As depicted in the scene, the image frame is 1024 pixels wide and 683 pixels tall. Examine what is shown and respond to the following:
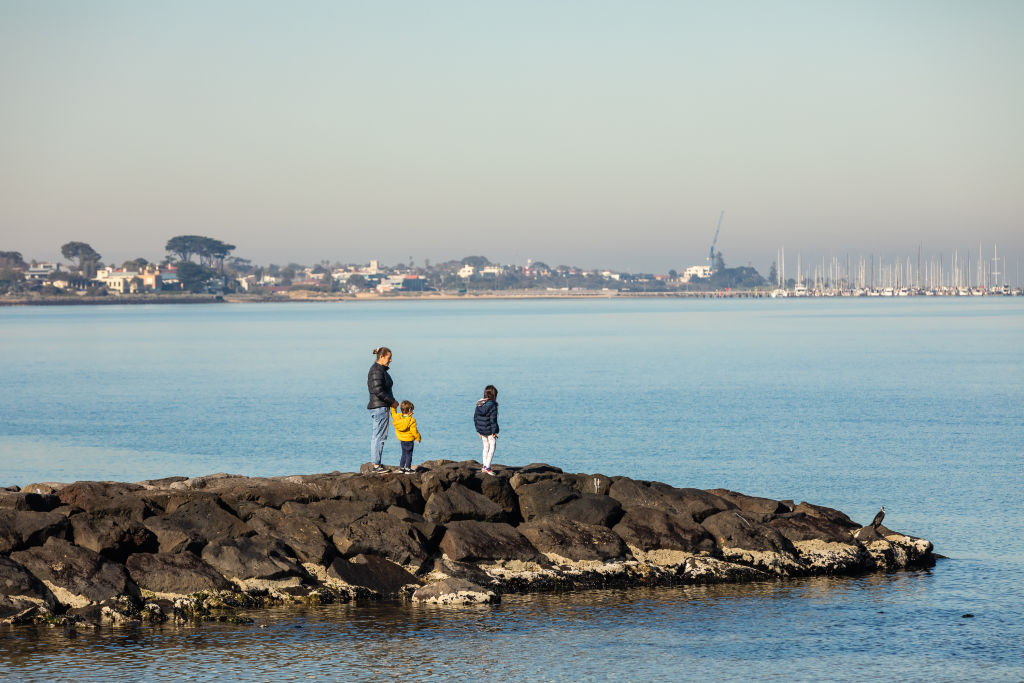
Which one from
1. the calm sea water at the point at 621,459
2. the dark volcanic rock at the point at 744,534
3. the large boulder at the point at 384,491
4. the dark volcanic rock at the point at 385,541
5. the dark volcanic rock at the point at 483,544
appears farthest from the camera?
the large boulder at the point at 384,491

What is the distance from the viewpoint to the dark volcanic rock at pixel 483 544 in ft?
61.4

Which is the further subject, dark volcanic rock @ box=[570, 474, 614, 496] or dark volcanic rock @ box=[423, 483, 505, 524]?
dark volcanic rock @ box=[570, 474, 614, 496]

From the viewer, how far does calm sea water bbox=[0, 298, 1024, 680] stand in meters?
14.9

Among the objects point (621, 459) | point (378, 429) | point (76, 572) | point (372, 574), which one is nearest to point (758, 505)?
point (378, 429)

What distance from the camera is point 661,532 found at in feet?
65.1

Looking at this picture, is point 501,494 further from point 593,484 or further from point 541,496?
point 593,484

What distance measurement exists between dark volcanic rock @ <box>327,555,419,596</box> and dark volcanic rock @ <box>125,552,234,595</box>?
165 centimetres

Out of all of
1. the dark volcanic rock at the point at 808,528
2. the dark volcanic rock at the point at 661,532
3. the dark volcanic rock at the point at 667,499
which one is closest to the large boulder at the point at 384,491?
the dark volcanic rock at the point at 661,532

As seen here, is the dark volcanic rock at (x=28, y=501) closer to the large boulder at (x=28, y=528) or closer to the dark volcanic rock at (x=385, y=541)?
the large boulder at (x=28, y=528)

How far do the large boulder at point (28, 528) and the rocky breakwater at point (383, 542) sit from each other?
0.02 meters

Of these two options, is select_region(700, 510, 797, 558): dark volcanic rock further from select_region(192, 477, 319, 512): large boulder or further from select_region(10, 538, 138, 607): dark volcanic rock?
select_region(10, 538, 138, 607): dark volcanic rock

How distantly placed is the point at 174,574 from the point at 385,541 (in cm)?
324

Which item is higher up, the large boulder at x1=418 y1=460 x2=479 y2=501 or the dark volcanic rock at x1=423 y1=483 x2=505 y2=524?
the large boulder at x1=418 y1=460 x2=479 y2=501

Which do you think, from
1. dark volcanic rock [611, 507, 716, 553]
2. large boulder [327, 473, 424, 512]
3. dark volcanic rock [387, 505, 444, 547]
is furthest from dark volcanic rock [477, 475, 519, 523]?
dark volcanic rock [611, 507, 716, 553]
